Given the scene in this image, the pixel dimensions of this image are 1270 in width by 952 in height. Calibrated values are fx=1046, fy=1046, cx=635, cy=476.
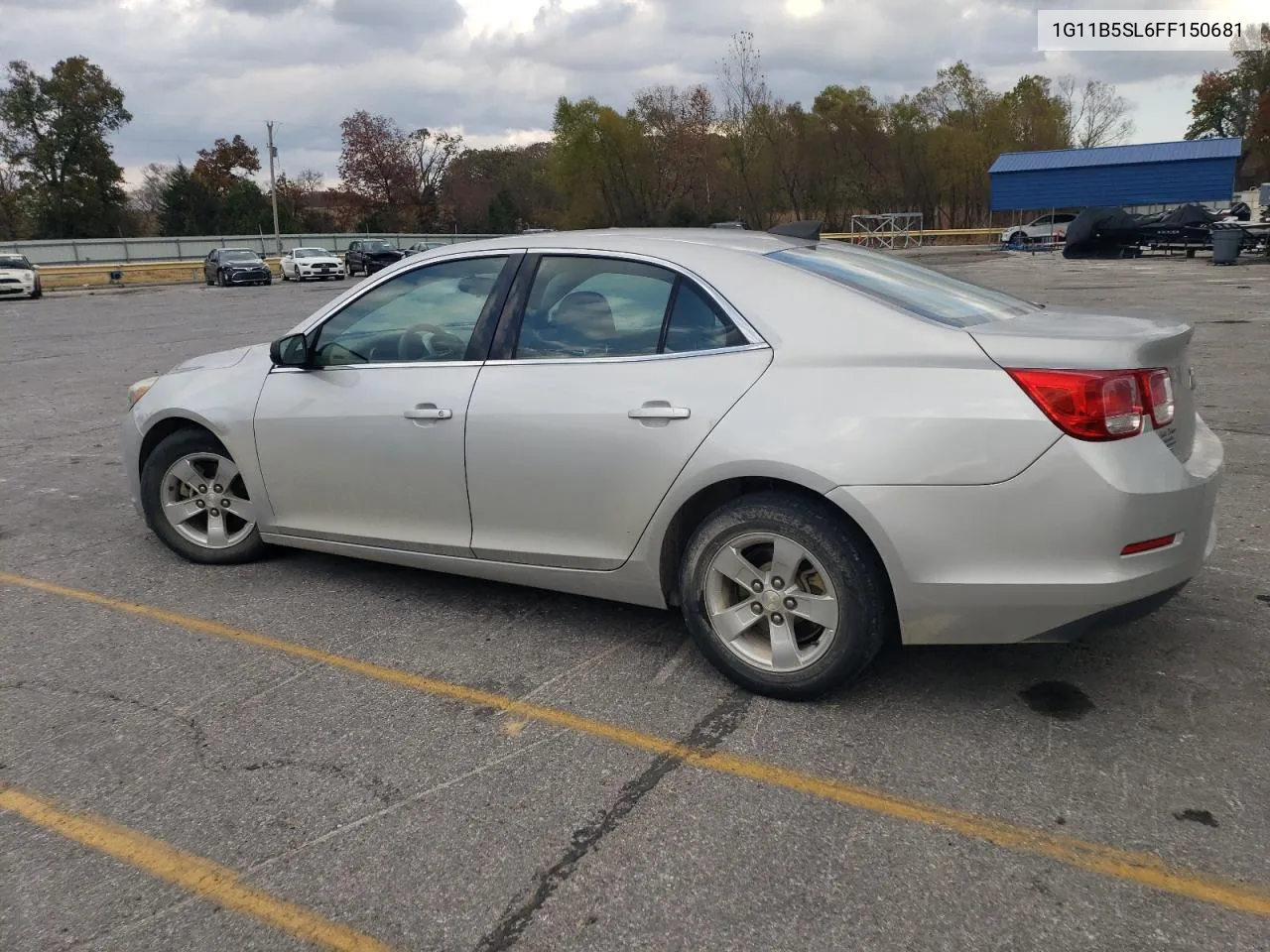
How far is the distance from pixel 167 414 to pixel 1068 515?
13.6 feet

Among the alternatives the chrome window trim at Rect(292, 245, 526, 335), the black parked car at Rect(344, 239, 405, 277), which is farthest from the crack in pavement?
the black parked car at Rect(344, 239, 405, 277)

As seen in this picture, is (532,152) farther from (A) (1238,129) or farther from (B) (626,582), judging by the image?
(B) (626,582)

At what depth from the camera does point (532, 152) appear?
8762cm

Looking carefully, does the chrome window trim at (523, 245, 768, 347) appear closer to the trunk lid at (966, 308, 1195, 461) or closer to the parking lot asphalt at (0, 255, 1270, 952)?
the trunk lid at (966, 308, 1195, 461)

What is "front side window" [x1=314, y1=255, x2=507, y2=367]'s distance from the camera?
14.3 feet

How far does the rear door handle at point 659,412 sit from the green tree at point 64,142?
7067 cm

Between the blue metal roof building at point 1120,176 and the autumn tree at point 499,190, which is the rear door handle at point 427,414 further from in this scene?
the autumn tree at point 499,190

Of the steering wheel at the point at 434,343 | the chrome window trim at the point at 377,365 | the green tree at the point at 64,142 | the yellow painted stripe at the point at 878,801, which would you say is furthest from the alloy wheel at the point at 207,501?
the green tree at the point at 64,142

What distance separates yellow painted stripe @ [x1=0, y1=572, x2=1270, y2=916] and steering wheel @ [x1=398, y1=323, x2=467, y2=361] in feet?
4.22

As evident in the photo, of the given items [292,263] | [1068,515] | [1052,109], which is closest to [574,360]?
[1068,515]

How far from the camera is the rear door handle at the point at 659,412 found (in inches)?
142

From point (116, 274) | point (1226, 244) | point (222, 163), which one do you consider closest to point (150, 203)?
point (222, 163)

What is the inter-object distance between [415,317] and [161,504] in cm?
183

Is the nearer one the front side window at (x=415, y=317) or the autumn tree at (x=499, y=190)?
the front side window at (x=415, y=317)
